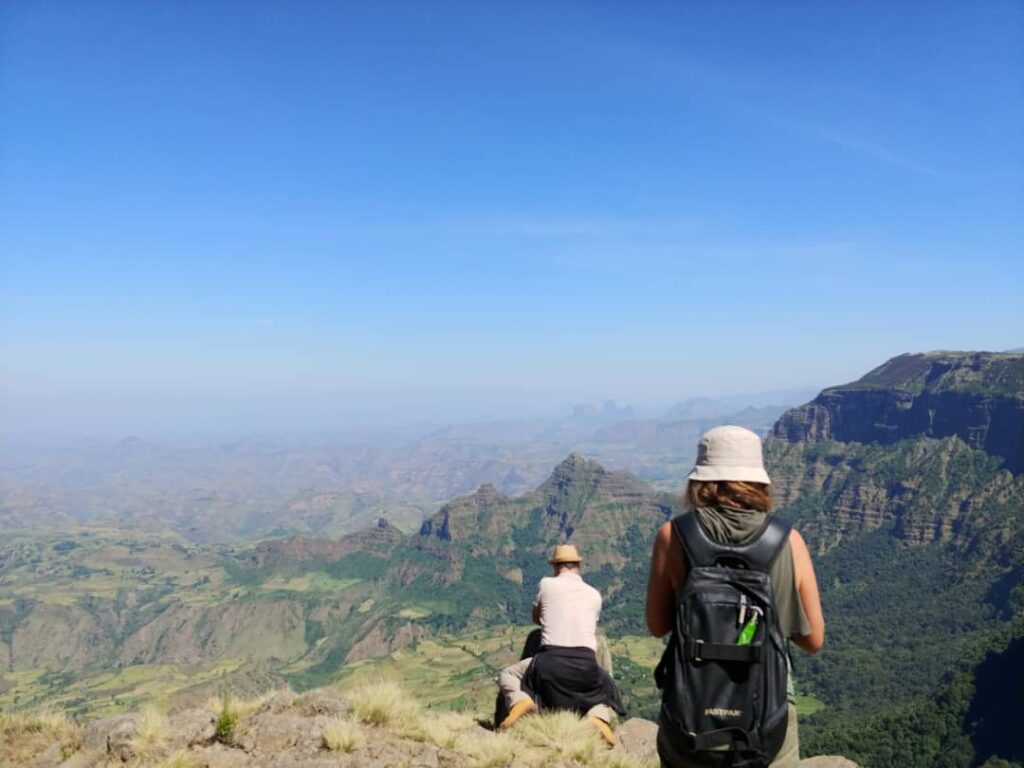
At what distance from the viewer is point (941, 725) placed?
78.2 metres

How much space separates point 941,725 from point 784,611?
9738 cm

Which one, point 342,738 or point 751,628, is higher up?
point 751,628

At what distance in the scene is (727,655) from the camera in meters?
4.13

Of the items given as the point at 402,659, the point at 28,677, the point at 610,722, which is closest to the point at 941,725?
the point at 610,722

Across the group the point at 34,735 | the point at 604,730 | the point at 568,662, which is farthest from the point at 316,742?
the point at 34,735

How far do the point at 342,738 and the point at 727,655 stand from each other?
5.94 m

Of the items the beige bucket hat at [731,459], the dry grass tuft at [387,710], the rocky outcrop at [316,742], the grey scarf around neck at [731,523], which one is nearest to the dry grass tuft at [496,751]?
the rocky outcrop at [316,742]

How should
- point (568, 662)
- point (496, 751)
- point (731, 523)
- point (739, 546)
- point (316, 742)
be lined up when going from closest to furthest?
point (739, 546) → point (731, 523) → point (496, 751) → point (316, 742) → point (568, 662)

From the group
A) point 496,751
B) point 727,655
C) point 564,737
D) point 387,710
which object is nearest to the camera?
point 727,655

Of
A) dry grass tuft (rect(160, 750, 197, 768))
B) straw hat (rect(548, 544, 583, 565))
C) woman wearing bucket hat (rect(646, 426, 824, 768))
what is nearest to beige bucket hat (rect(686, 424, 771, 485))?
woman wearing bucket hat (rect(646, 426, 824, 768))

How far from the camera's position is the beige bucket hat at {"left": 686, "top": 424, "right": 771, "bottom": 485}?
4508 mm

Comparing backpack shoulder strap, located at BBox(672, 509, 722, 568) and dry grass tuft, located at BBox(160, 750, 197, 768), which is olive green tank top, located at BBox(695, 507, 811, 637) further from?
dry grass tuft, located at BBox(160, 750, 197, 768)

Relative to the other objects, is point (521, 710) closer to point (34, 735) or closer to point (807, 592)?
point (807, 592)

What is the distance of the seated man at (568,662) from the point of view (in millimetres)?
8586
